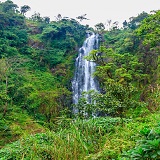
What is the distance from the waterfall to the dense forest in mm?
582

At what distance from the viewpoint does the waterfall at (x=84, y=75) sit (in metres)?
17.7

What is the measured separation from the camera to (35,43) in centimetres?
2205

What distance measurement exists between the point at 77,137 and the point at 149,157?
111 cm

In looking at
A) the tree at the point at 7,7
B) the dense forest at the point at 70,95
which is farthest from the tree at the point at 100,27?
the tree at the point at 7,7

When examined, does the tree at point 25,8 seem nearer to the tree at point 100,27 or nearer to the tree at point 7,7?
the tree at point 7,7

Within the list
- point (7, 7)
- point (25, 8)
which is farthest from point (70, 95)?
point (25, 8)

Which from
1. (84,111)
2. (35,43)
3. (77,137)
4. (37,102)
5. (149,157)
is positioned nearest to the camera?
(149,157)

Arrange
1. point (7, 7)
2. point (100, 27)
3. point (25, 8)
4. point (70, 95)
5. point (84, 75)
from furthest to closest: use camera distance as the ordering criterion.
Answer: point (25, 8) → point (100, 27) → point (7, 7) → point (84, 75) → point (70, 95)

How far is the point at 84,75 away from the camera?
18875mm

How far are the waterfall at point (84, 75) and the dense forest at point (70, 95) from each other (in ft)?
1.91

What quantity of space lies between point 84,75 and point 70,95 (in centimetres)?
281

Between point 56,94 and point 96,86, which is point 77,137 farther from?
point 96,86

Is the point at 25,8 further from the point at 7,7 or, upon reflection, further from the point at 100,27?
the point at 100,27

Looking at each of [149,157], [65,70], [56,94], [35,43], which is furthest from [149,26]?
[35,43]
